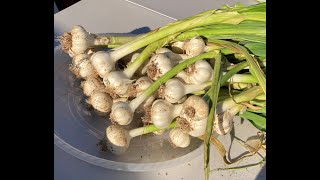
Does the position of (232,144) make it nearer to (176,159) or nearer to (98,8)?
(176,159)

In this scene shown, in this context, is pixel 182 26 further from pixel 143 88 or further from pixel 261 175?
pixel 261 175

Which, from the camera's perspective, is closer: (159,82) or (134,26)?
(159,82)

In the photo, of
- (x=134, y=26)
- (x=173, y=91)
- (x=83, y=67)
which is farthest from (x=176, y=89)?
(x=134, y=26)

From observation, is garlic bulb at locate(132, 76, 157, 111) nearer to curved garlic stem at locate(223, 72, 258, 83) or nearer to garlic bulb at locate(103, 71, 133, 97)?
garlic bulb at locate(103, 71, 133, 97)

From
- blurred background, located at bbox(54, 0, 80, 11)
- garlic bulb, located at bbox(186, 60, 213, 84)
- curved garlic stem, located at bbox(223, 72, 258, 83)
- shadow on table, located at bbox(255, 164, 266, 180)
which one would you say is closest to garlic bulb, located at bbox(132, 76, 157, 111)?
garlic bulb, located at bbox(186, 60, 213, 84)

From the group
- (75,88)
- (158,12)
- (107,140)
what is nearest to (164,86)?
(107,140)

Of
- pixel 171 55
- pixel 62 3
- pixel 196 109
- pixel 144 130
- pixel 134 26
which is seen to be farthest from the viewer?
pixel 62 3
